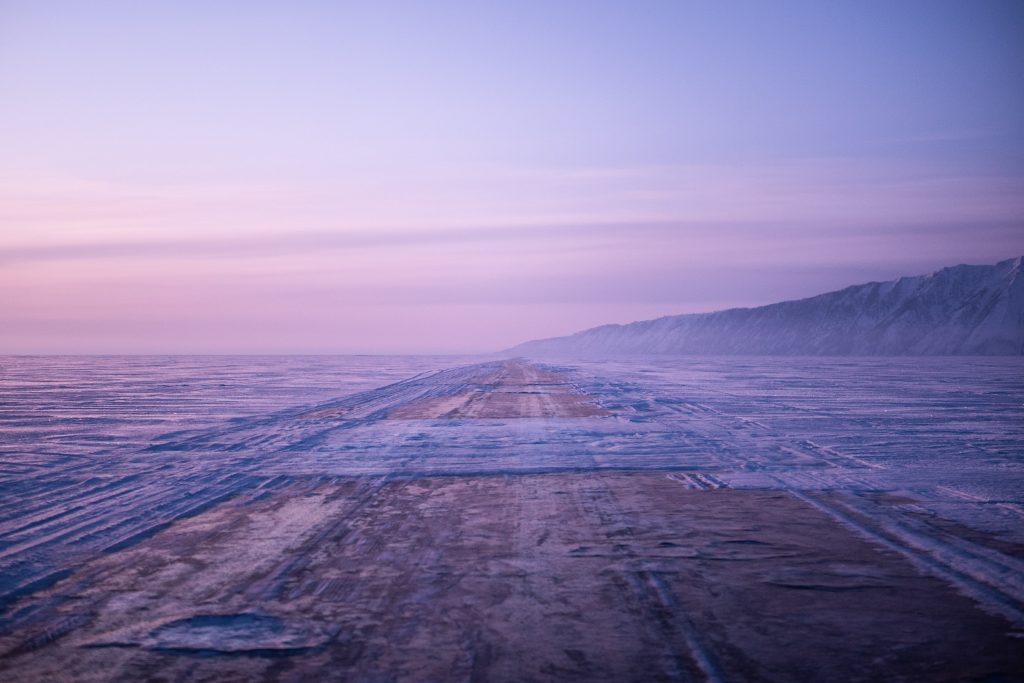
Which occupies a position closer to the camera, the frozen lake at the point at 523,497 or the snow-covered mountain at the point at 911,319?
the frozen lake at the point at 523,497

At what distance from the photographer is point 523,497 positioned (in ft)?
30.5

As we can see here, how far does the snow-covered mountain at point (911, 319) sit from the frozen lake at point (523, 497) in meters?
130

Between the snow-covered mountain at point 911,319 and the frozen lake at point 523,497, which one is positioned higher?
the snow-covered mountain at point 911,319

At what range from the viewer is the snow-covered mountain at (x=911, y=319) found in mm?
132000

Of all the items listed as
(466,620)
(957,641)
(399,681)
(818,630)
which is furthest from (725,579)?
(399,681)

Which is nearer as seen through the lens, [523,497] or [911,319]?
[523,497]

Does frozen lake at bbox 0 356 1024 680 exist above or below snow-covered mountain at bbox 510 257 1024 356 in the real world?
below

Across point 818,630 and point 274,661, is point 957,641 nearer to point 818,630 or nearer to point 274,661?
point 818,630

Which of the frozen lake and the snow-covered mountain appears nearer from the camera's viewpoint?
the frozen lake

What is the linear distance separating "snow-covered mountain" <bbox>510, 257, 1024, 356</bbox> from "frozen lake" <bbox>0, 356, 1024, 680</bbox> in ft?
426

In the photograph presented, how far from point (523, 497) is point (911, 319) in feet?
521

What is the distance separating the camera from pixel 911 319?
14738cm

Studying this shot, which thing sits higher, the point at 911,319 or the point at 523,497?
the point at 911,319

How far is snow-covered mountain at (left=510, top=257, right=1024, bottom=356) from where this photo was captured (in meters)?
132
